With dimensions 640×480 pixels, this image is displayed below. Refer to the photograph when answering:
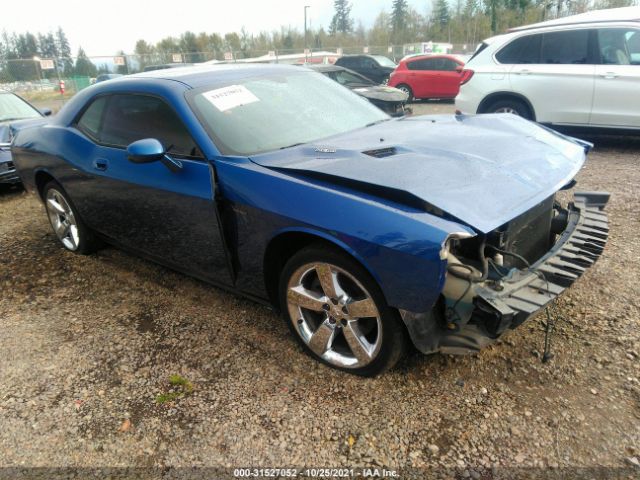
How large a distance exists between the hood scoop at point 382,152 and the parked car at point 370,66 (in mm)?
16202

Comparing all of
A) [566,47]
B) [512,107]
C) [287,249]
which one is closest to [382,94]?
[512,107]

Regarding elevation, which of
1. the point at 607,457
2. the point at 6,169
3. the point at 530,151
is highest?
the point at 530,151

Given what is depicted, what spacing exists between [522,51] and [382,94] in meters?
2.63

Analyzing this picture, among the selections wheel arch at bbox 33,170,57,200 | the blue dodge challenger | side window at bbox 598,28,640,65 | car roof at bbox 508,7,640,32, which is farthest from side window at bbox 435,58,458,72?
wheel arch at bbox 33,170,57,200

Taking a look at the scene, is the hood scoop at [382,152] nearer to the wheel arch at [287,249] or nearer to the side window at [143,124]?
the wheel arch at [287,249]

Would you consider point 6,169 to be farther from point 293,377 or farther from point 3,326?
point 293,377

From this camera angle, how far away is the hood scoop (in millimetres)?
2537

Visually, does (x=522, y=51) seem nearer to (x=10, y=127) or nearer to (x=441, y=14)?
(x=10, y=127)

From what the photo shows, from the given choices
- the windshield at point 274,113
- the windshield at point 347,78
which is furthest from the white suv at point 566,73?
the windshield at point 274,113

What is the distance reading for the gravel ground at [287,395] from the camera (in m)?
2.06

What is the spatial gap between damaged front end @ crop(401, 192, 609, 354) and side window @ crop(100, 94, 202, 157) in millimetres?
1579

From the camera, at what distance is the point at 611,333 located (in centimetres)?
271

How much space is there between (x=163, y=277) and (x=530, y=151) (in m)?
2.83

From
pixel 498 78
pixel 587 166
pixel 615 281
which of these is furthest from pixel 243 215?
pixel 498 78
